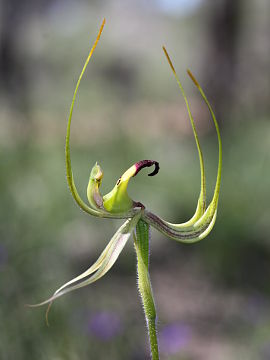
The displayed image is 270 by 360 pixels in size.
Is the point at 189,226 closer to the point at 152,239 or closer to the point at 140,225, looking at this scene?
the point at 140,225

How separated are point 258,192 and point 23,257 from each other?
3.17 meters

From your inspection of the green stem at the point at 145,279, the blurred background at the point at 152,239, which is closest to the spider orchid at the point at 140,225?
the green stem at the point at 145,279

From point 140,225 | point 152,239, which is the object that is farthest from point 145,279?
point 152,239

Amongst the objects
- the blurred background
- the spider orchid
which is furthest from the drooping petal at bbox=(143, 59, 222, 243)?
the blurred background

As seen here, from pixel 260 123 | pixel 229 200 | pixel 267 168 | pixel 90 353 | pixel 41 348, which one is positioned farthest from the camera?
pixel 260 123

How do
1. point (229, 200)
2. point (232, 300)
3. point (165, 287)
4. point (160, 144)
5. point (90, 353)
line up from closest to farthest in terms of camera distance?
point (90, 353) < point (232, 300) < point (165, 287) < point (229, 200) < point (160, 144)

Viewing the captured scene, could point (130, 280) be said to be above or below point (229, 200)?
below

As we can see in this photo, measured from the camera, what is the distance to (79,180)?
6004mm

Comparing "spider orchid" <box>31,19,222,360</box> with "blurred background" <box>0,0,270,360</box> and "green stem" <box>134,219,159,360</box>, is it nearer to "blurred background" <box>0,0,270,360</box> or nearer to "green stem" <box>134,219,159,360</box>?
"green stem" <box>134,219,159,360</box>

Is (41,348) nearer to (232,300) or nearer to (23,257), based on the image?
(23,257)

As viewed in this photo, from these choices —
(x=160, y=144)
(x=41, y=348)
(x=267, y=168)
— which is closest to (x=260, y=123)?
(x=160, y=144)

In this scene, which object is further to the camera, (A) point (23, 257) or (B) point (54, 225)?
→ (B) point (54, 225)

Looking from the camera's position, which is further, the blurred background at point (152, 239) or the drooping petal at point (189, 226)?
the blurred background at point (152, 239)

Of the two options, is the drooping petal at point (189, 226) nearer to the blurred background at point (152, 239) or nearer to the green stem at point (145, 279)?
the green stem at point (145, 279)
